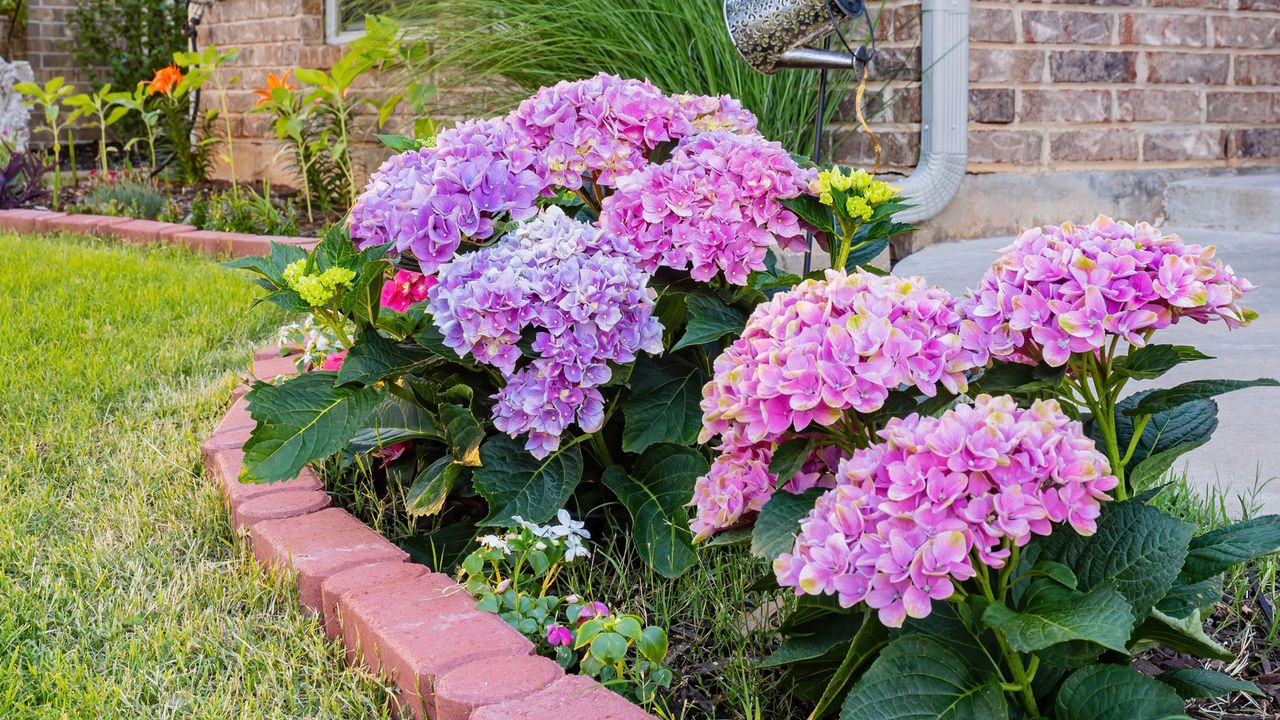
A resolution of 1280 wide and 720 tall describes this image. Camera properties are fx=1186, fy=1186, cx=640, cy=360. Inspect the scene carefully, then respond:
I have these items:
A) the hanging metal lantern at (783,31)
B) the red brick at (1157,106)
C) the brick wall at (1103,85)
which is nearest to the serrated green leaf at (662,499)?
the hanging metal lantern at (783,31)

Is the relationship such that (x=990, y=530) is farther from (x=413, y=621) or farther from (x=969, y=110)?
(x=969, y=110)

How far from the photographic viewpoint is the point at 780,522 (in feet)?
4.03

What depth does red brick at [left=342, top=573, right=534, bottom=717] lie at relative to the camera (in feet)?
4.69

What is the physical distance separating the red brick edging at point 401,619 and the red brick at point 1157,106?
11.0 ft

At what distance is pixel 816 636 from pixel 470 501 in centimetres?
90

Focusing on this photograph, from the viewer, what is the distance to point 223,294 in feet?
12.7

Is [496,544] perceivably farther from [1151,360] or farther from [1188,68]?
[1188,68]

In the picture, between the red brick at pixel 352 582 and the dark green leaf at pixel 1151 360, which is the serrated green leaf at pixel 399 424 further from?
the dark green leaf at pixel 1151 360

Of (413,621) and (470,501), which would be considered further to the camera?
(470,501)

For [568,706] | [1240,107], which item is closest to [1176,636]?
[568,706]

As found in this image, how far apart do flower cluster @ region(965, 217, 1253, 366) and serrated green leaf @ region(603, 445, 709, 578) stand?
60 cm

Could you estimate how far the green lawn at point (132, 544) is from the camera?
1512mm

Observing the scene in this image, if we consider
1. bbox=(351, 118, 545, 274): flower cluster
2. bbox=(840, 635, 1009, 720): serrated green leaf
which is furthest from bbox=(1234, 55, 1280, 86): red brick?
bbox=(840, 635, 1009, 720): serrated green leaf

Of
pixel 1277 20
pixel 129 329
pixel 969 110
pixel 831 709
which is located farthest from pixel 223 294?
pixel 1277 20
